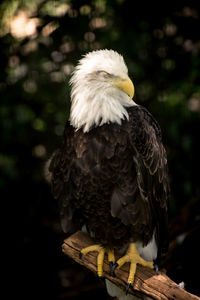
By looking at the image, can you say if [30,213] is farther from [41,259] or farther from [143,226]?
[143,226]

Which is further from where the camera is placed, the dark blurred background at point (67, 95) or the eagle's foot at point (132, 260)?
the dark blurred background at point (67, 95)

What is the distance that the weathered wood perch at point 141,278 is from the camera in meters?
2.19

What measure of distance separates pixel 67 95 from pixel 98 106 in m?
1.44

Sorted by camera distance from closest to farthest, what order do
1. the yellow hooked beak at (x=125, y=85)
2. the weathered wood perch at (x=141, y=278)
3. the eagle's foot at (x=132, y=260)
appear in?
the weathered wood perch at (x=141, y=278)
the yellow hooked beak at (x=125, y=85)
the eagle's foot at (x=132, y=260)

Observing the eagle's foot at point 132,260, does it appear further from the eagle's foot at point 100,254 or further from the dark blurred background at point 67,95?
the dark blurred background at point 67,95

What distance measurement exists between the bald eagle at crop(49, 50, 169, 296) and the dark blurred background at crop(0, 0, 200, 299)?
0.98 metres

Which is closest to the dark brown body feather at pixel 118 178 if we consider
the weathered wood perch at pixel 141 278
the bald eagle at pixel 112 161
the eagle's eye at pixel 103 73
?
the bald eagle at pixel 112 161

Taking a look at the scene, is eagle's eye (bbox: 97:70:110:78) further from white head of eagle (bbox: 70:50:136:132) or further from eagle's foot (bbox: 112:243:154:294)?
eagle's foot (bbox: 112:243:154:294)

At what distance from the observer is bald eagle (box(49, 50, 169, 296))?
2453mm

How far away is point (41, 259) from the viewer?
14.6 ft

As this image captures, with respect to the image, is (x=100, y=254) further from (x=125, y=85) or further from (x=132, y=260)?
(x=125, y=85)

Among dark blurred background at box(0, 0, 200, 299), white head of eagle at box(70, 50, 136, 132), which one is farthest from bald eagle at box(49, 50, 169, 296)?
dark blurred background at box(0, 0, 200, 299)

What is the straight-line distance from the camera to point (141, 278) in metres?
2.45

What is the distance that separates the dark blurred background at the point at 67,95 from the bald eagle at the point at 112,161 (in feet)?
3.21
